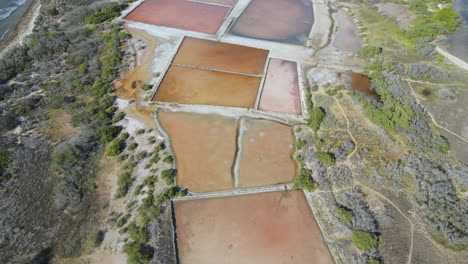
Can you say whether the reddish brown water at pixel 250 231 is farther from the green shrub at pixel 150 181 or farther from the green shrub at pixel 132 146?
the green shrub at pixel 132 146

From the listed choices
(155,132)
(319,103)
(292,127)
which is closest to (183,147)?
(155,132)

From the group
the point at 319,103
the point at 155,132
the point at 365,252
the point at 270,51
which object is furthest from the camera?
the point at 270,51

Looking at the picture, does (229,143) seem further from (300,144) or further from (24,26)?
(24,26)

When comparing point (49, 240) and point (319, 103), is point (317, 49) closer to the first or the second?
point (319, 103)

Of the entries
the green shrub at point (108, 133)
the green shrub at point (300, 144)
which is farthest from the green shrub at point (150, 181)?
the green shrub at point (300, 144)

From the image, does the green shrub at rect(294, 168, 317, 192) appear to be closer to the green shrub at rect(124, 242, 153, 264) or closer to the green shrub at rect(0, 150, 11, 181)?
the green shrub at rect(124, 242, 153, 264)

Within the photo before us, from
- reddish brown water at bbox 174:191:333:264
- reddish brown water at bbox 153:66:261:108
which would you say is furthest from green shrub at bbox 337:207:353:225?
reddish brown water at bbox 153:66:261:108

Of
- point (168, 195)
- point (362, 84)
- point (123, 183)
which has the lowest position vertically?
point (168, 195)

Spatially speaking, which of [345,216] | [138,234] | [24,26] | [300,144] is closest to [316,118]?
[300,144]
